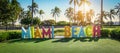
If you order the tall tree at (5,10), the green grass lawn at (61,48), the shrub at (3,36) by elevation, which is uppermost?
the tall tree at (5,10)

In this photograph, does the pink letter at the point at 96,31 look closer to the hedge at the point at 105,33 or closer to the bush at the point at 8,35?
the hedge at the point at 105,33

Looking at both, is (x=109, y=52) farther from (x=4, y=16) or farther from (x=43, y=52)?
(x=4, y=16)

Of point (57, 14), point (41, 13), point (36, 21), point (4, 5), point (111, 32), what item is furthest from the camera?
point (57, 14)

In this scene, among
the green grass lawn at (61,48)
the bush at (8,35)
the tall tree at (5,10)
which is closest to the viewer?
the green grass lawn at (61,48)

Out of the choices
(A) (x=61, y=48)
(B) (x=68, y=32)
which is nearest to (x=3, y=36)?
(B) (x=68, y=32)

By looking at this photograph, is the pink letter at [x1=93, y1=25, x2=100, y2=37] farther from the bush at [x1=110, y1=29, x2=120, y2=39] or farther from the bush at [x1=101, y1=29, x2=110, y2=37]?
the bush at [x1=101, y1=29, x2=110, y2=37]

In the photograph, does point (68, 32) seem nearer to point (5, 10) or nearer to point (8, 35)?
point (8, 35)

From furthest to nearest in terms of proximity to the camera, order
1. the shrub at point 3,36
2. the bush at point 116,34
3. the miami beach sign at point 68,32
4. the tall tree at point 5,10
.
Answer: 1. the tall tree at point 5,10
2. the miami beach sign at point 68,32
3. the bush at point 116,34
4. the shrub at point 3,36

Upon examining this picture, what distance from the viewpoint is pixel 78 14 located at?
286ft

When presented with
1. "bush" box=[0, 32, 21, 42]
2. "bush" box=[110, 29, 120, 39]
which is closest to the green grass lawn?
"bush" box=[0, 32, 21, 42]

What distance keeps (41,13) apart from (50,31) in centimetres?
11315

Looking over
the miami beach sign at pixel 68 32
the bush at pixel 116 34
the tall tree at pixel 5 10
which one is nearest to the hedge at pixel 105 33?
the bush at pixel 116 34

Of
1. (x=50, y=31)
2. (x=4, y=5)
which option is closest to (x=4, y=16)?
(x=4, y=5)

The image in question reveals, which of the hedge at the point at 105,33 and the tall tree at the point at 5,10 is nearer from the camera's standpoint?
the hedge at the point at 105,33
